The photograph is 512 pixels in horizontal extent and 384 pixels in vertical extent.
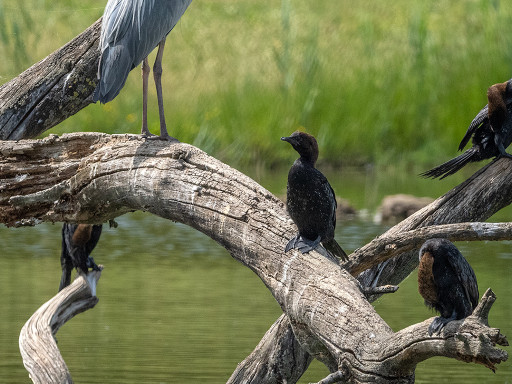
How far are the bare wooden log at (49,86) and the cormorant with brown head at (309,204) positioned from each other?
1.41 metres

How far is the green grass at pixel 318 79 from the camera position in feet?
45.6

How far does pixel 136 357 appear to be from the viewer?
268 inches

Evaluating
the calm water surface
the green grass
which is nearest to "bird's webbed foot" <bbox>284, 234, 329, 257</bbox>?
the calm water surface

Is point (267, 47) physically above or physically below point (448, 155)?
above

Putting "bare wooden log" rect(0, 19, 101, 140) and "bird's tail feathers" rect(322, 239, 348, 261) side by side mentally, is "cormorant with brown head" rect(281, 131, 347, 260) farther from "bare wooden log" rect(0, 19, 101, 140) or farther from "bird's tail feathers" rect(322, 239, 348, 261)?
"bare wooden log" rect(0, 19, 101, 140)

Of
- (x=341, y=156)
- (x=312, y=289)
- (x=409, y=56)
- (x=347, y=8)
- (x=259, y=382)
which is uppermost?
(x=347, y=8)

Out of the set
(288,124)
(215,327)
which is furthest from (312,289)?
(288,124)

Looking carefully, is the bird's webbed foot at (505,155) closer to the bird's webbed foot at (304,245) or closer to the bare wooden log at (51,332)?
the bird's webbed foot at (304,245)

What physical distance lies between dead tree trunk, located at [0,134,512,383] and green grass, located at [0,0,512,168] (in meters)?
8.14

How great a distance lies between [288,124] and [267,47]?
1.95 m

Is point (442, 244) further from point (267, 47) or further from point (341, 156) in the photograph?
point (267, 47)

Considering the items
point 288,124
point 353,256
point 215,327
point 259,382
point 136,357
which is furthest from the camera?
point 288,124

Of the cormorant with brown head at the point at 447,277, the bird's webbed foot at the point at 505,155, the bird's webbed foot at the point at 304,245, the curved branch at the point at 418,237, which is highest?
the bird's webbed foot at the point at 505,155

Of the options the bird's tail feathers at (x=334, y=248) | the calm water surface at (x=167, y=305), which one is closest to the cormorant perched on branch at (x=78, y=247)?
the calm water surface at (x=167, y=305)
